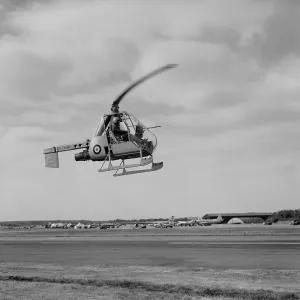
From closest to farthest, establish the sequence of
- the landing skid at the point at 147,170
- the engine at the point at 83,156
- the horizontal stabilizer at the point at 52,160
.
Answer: the landing skid at the point at 147,170, the engine at the point at 83,156, the horizontal stabilizer at the point at 52,160

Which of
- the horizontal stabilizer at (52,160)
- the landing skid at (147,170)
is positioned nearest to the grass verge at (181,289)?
the landing skid at (147,170)

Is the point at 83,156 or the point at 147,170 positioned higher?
the point at 83,156

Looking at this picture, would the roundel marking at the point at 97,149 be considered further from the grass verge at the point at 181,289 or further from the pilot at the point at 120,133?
the grass verge at the point at 181,289

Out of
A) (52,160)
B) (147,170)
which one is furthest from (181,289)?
(52,160)

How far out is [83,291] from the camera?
19781 mm

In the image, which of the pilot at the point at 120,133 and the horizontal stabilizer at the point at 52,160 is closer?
the pilot at the point at 120,133

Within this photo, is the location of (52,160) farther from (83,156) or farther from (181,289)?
(181,289)

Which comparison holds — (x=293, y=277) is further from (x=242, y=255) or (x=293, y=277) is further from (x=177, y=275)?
(x=242, y=255)

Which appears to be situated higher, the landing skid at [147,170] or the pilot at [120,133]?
the pilot at [120,133]

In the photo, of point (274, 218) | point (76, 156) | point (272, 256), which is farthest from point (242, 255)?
point (274, 218)

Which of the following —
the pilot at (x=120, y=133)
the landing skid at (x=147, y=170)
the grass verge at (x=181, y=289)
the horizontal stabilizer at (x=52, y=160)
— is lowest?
the grass verge at (x=181, y=289)

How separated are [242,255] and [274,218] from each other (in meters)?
172

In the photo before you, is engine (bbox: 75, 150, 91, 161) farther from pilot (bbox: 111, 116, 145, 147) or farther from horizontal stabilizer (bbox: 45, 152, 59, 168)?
pilot (bbox: 111, 116, 145, 147)

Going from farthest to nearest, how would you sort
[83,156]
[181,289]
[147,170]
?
[181,289], [83,156], [147,170]
